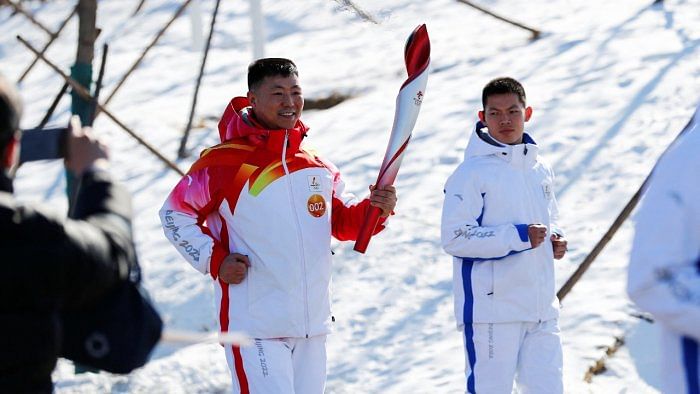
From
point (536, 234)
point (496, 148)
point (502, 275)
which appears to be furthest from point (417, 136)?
point (536, 234)

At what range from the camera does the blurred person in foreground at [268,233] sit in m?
4.40

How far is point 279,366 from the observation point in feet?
14.4

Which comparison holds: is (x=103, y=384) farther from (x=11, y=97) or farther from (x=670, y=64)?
(x=670, y=64)

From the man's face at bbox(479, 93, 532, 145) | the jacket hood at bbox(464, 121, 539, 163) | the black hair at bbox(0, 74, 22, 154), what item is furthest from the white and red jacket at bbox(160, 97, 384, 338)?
the black hair at bbox(0, 74, 22, 154)

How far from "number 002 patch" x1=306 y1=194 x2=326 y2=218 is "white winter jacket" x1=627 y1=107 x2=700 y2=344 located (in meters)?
2.19

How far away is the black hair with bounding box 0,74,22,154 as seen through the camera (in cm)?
243

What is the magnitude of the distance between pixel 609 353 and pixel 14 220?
4148mm

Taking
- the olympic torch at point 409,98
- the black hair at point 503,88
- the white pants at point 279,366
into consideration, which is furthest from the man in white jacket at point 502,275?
the white pants at point 279,366

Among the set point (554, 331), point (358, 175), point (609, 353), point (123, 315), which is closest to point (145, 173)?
point (358, 175)

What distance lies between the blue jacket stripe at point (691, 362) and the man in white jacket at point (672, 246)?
2 cm

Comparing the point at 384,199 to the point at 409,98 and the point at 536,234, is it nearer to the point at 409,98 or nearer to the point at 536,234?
the point at 409,98

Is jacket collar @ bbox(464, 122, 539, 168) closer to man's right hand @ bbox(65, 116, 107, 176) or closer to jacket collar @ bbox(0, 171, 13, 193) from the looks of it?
man's right hand @ bbox(65, 116, 107, 176)

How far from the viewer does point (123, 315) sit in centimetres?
258

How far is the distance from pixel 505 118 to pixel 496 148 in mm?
167
